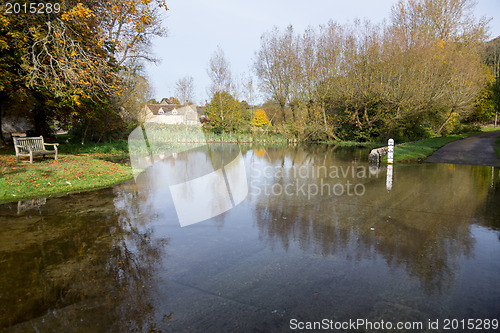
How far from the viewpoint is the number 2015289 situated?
29.6 ft

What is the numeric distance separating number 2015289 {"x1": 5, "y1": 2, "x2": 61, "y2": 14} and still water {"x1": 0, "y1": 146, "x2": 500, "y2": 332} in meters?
6.01

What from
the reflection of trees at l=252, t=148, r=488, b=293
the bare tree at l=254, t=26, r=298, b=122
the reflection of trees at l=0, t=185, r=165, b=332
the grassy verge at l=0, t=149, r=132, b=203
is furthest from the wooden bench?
the bare tree at l=254, t=26, r=298, b=122

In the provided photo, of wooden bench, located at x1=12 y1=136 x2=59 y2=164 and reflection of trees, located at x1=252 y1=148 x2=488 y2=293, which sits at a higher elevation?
wooden bench, located at x1=12 y1=136 x2=59 y2=164

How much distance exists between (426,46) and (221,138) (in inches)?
794

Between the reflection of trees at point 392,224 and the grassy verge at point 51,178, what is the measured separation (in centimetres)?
524

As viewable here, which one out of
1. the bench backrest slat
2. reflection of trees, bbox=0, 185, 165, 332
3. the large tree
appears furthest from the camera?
the bench backrest slat

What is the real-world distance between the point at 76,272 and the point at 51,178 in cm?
653

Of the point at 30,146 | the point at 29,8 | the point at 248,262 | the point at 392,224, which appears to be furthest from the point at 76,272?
the point at 29,8

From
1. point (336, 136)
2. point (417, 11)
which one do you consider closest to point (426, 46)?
point (417, 11)

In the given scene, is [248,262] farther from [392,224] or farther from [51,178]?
[51,178]

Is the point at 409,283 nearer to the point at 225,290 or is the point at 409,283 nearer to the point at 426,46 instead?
the point at 225,290

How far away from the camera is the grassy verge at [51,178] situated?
25.6ft

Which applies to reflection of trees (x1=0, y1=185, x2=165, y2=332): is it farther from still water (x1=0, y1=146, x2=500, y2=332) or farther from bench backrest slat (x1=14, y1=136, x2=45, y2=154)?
bench backrest slat (x1=14, y1=136, x2=45, y2=154)

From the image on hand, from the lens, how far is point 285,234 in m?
4.96
